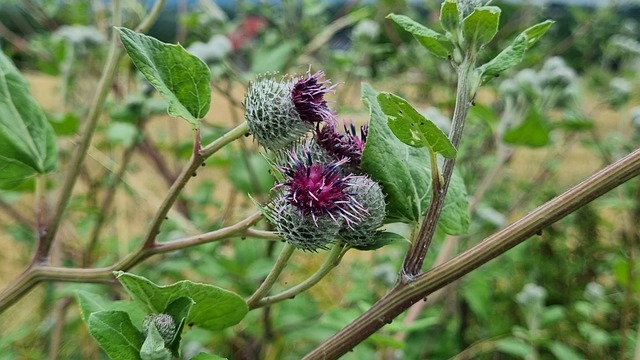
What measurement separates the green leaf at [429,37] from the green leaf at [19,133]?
0.51 m

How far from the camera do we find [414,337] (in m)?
2.20

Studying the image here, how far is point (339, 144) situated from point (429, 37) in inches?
6.1

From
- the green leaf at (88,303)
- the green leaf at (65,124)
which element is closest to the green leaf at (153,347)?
the green leaf at (88,303)

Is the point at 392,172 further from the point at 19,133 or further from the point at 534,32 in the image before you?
the point at 19,133

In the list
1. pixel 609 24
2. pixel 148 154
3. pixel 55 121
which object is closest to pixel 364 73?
pixel 148 154

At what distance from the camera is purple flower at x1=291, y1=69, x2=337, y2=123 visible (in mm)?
773

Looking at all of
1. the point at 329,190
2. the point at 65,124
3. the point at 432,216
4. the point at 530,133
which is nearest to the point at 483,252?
the point at 432,216

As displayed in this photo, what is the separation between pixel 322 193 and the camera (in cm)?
69

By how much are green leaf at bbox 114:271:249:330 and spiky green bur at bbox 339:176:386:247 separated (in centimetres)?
14

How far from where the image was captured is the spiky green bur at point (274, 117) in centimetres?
75

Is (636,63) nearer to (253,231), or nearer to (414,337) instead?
(414,337)

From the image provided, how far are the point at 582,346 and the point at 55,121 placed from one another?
1.99 m

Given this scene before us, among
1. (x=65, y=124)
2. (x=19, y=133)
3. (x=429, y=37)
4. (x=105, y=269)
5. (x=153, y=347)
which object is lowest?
(x=153, y=347)

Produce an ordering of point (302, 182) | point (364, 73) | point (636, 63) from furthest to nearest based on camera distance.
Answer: point (636, 63) → point (364, 73) → point (302, 182)
